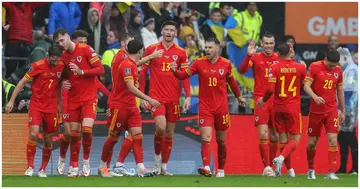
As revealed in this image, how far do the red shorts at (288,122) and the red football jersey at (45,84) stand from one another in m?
3.96

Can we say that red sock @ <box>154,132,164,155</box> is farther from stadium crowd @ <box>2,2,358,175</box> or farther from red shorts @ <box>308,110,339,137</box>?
red shorts @ <box>308,110,339,137</box>

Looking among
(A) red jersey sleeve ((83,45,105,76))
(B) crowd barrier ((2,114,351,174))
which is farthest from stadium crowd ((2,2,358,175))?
(A) red jersey sleeve ((83,45,105,76))

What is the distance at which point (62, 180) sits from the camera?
1841cm

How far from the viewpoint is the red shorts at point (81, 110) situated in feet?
63.2

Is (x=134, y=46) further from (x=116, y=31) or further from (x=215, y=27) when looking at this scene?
(x=215, y=27)

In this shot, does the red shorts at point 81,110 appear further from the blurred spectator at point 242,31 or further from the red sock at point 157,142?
the blurred spectator at point 242,31

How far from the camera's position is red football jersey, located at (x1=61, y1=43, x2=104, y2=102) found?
19.2 meters

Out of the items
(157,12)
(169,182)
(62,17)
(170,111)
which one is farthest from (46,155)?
(157,12)

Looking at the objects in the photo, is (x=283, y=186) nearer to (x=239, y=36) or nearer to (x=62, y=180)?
(x=62, y=180)

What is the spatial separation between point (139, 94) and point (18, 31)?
548 cm

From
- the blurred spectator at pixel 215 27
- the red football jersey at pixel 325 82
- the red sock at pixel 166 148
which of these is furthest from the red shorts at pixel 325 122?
the blurred spectator at pixel 215 27

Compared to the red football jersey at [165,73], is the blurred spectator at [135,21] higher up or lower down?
higher up

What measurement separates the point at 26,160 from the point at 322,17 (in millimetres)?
9473

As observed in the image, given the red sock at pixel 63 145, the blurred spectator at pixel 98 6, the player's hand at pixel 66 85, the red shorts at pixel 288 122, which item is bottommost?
the red sock at pixel 63 145
